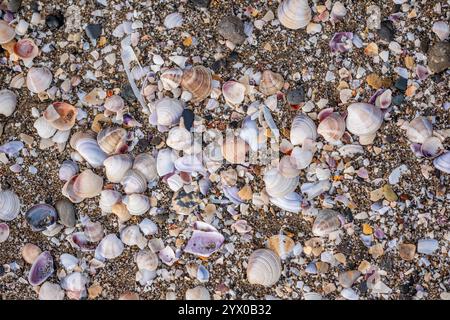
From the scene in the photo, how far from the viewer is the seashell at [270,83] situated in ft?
6.71

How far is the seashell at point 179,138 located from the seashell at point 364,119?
2.11 ft

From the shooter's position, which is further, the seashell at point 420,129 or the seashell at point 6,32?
the seashell at point 6,32

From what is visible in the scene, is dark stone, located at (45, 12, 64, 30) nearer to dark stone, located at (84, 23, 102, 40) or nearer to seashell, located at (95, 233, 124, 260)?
dark stone, located at (84, 23, 102, 40)

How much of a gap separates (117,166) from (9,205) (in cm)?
48

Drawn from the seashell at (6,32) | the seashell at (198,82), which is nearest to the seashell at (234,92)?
the seashell at (198,82)

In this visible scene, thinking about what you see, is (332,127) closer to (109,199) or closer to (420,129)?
(420,129)

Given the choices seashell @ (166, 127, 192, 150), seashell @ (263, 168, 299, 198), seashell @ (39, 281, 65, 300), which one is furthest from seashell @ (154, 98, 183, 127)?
seashell @ (39, 281, 65, 300)

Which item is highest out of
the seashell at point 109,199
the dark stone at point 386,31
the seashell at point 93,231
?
the dark stone at point 386,31

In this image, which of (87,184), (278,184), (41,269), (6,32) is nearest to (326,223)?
(278,184)

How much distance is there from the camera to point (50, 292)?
2.12 metres

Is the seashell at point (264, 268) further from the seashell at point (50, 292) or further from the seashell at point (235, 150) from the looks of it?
the seashell at point (50, 292)

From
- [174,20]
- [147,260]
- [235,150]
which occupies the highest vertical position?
[174,20]

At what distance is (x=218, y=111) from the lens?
6.86ft
